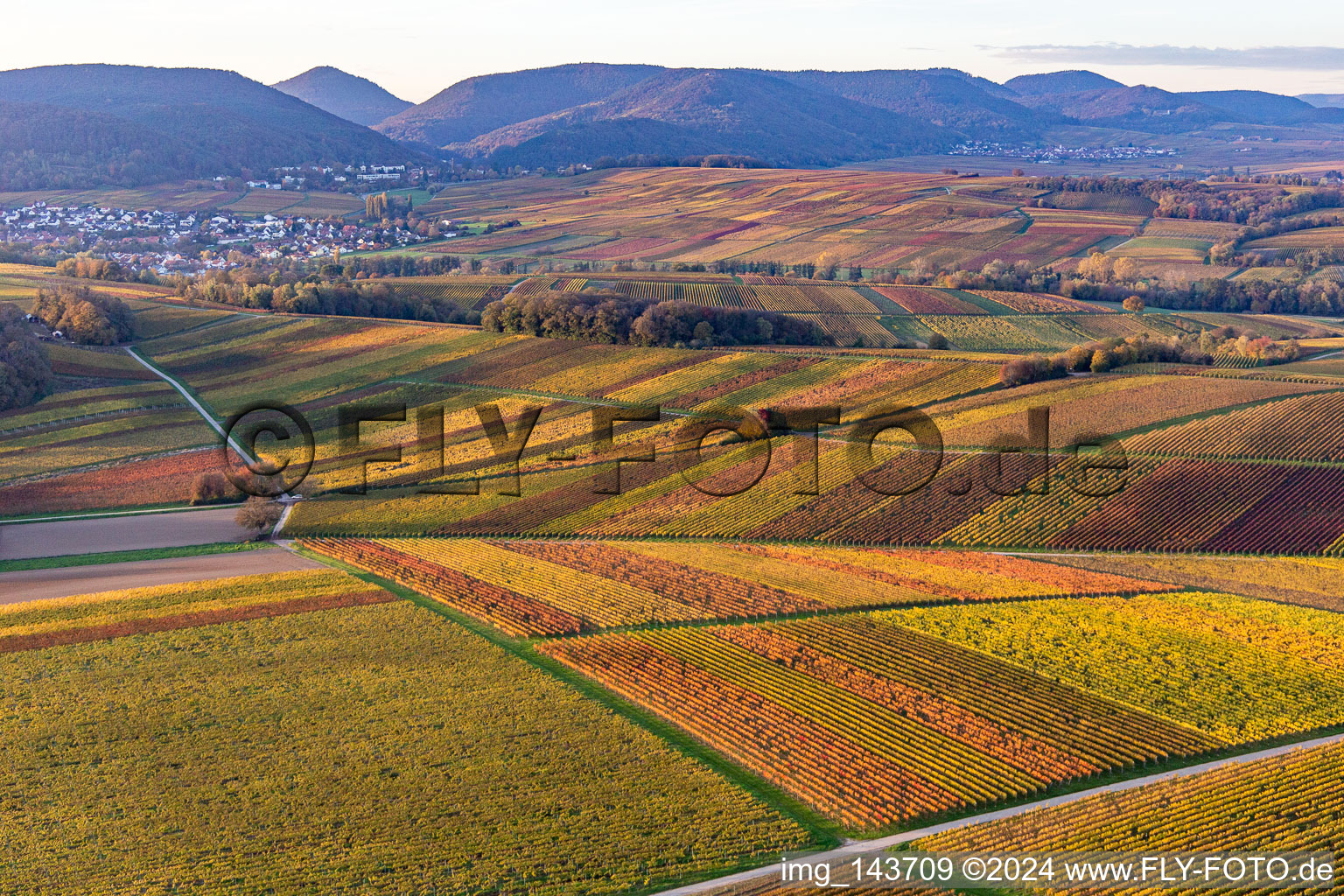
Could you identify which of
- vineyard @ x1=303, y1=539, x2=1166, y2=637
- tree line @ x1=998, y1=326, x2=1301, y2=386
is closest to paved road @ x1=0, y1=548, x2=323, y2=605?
vineyard @ x1=303, y1=539, x2=1166, y2=637

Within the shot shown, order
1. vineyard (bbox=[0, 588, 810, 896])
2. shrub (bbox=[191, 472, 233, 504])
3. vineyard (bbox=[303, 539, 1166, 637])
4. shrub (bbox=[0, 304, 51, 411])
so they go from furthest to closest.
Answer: shrub (bbox=[0, 304, 51, 411]) < shrub (bbox=[191, 472, 233, 504]) < vineyard (bbox=[303, 539, 1166, 637]) < vineyard (bbox=[0, 588, 810, 896])

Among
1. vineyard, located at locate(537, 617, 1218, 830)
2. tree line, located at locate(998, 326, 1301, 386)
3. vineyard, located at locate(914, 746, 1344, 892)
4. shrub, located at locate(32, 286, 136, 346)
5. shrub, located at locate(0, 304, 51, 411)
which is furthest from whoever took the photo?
shrub, located at locate(32, 286, 136, 346)

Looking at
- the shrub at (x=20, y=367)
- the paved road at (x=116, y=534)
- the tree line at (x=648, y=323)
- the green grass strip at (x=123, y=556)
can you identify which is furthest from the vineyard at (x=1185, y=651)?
the shrub at (x=20, y=367)

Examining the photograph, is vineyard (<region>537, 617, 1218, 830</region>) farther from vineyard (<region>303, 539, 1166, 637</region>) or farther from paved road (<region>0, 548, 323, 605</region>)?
paved road (<region>0, 548, 323, 605</region>)

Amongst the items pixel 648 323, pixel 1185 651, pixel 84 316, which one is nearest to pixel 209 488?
pixel 648 323

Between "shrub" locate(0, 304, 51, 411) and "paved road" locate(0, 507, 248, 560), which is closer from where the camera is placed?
"paved road" locate(0, 507, 248, 560)

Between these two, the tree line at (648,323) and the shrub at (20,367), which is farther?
the tree line at (648,323)

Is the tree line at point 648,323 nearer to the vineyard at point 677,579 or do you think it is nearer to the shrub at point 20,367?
the shrub at point 20,367
